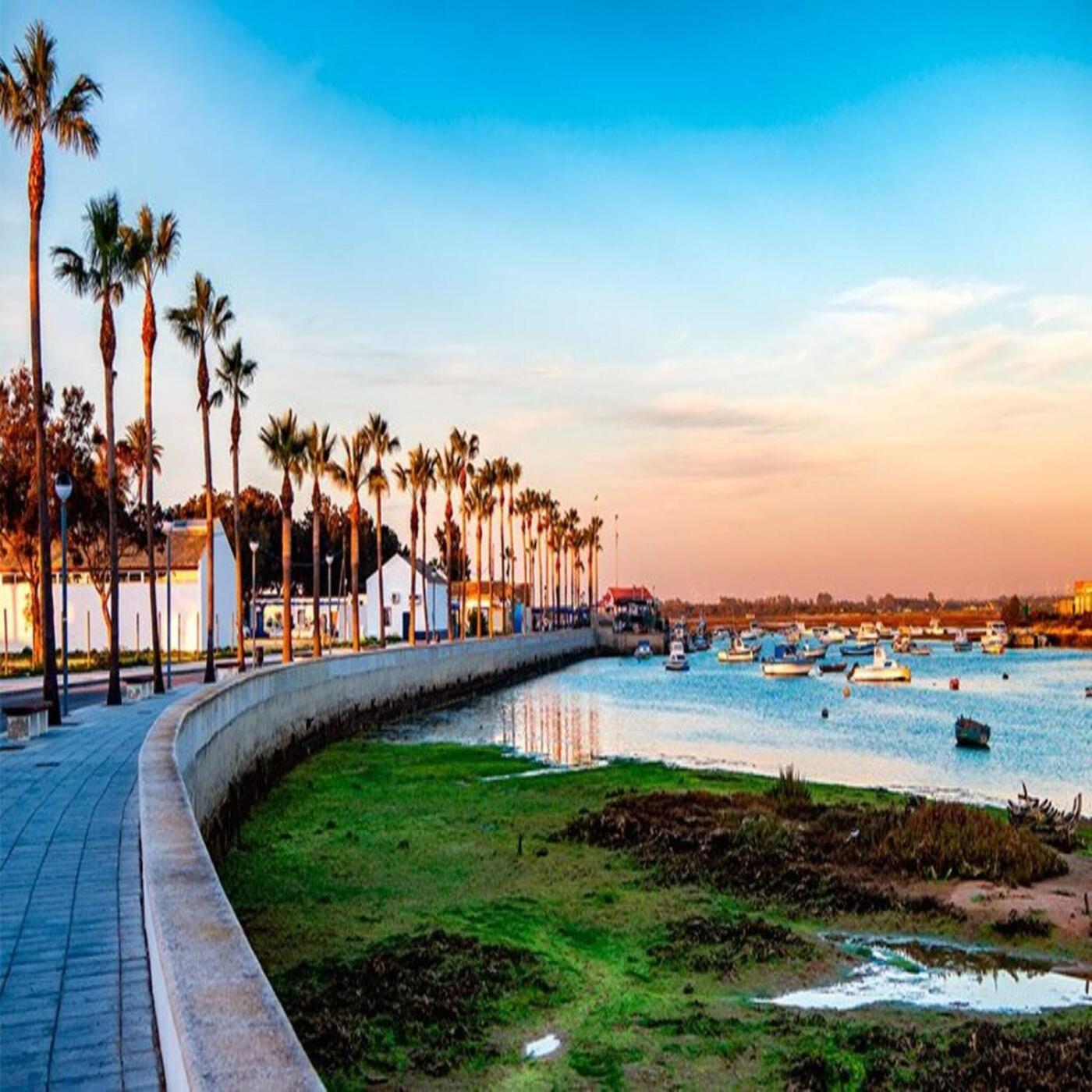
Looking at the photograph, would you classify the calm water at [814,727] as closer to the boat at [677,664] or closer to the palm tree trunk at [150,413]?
the boat at [677,664]

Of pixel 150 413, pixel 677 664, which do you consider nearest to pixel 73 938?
pixel 150 413

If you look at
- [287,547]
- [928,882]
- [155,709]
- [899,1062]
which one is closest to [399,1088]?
[899,1062]

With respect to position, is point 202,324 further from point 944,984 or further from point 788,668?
point 788,668

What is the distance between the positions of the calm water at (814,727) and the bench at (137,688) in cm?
1362

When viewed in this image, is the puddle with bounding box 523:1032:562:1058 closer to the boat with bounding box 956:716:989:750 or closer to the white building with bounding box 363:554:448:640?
the boat with bounding box 956:716:989:750

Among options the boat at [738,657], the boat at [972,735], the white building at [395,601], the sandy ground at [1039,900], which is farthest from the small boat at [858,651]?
the sandy ground at [1039,900]

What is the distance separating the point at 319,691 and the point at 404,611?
80.6 m

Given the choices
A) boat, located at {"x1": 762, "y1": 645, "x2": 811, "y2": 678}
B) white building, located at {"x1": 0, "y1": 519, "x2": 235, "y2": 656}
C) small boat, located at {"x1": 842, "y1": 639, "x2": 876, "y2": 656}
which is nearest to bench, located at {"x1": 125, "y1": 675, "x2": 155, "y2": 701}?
white building, located at {"x1": 0, "y1": 519, "x2": 235, "y2": 656}

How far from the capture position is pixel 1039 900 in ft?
61.9

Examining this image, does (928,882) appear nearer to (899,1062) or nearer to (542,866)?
(542,866)

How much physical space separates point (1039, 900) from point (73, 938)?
576 inches

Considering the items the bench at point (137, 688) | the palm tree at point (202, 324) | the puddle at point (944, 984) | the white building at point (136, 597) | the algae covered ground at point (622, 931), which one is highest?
the palm tree at point (202, 324)

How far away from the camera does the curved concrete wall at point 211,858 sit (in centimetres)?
458

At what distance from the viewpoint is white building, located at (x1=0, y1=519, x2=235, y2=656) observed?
3115 inches
